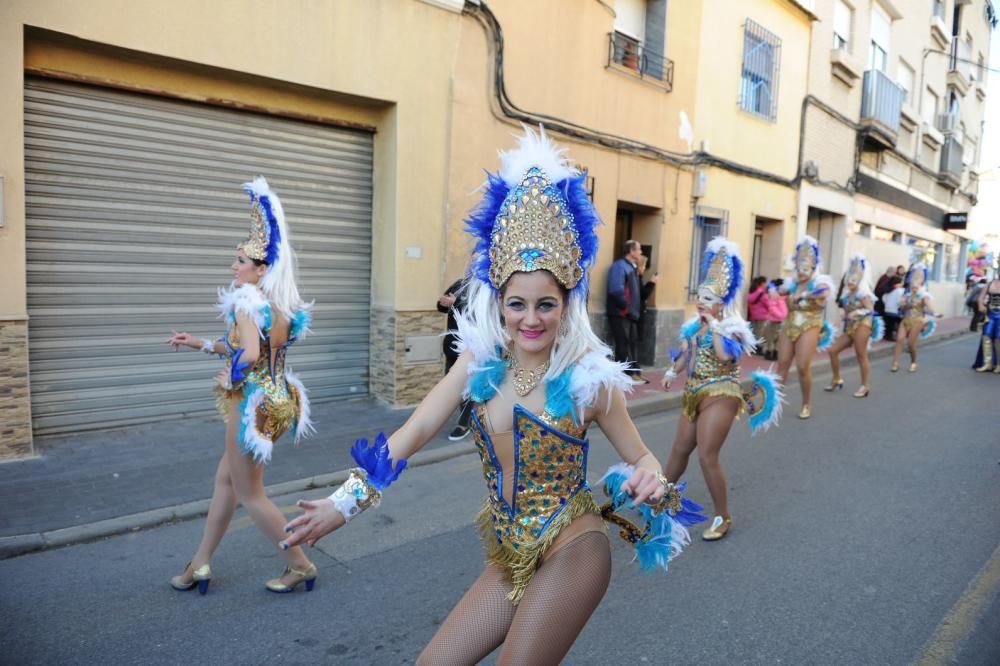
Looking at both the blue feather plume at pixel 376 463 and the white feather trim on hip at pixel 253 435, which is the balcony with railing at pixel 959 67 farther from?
the blue feather plume at pixel 376 463

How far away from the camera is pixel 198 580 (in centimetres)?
373

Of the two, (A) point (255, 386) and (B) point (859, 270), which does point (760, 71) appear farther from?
(A) point (255, 386)

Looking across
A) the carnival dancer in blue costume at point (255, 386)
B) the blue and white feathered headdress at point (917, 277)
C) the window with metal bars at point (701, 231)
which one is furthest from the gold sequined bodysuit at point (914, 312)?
the carnival dancer in blue costume at point (255, 386)

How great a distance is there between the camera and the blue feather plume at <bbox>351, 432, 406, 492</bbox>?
82.4 inches

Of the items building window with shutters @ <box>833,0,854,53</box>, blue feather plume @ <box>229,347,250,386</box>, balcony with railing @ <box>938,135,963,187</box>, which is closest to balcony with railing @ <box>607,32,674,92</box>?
building window with shutters @ <box>833,0,854,53</box>

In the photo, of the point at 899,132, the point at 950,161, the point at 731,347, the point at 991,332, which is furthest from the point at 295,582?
the point at 950,161

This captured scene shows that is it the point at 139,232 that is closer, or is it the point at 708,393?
the point at 708,393

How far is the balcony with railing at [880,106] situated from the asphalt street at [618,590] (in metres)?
14.8

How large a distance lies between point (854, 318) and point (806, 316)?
2.42 metres

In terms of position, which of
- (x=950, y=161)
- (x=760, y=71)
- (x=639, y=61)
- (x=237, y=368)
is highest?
(x=950, y=161)

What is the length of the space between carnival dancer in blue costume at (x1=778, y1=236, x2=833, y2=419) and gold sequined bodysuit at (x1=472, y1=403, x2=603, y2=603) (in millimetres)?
7194

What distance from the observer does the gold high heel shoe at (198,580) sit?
3.73 meters

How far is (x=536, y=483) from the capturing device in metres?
2.27

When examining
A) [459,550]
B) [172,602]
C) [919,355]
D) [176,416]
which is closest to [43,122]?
[176,416]
